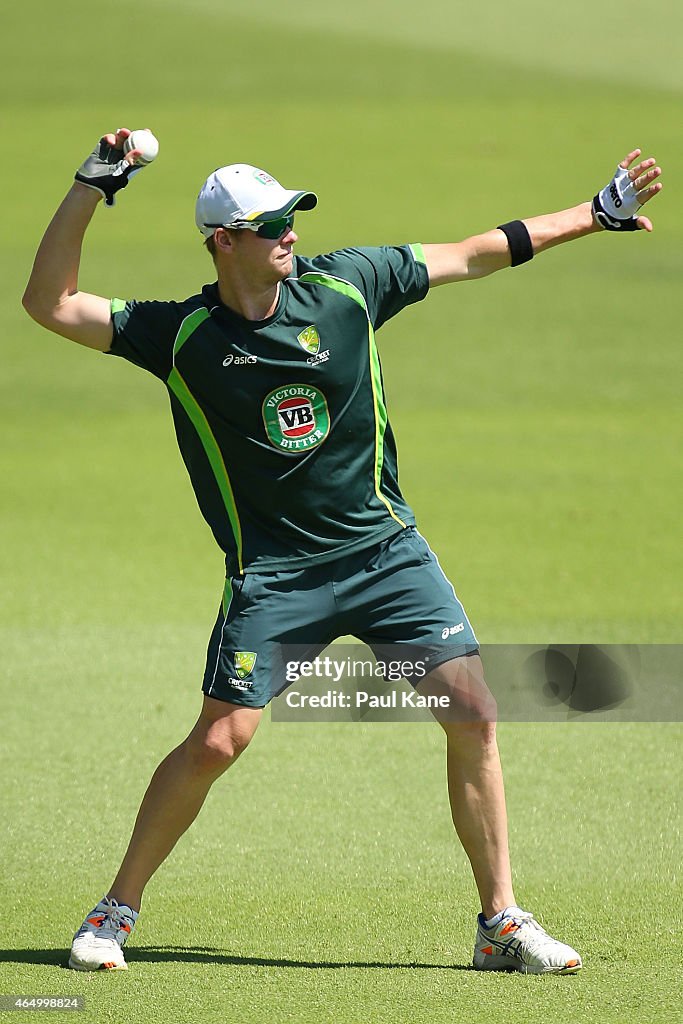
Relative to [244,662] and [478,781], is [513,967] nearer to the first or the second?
[478,781]

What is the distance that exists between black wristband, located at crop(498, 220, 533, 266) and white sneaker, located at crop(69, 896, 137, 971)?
93.9 inches

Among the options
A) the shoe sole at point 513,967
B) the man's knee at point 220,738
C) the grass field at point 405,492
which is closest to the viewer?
the shoe sole at point 513,967

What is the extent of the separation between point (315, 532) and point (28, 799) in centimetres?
224

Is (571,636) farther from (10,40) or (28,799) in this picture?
(10,40)

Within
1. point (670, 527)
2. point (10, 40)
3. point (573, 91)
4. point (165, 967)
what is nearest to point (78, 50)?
point (10, 40)

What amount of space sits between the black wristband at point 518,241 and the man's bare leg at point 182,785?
1.68 m

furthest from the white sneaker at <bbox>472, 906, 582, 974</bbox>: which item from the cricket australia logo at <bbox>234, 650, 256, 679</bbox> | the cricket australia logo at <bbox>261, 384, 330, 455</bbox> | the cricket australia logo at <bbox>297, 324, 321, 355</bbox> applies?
the cricket australia logo at <bbox>297, 324, 321, 355</bbox>

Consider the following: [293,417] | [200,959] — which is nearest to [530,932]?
[200,959]

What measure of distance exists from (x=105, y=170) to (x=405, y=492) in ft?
25.2

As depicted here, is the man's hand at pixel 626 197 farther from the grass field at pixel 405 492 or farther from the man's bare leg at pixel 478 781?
the grass field at pixel 405 492

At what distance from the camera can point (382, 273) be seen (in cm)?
509

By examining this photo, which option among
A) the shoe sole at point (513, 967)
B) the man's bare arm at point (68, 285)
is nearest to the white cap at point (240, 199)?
the man's bare arm at point (68, 285)

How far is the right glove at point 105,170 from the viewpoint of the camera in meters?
4.82

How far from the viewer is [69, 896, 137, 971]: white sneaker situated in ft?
15.8
